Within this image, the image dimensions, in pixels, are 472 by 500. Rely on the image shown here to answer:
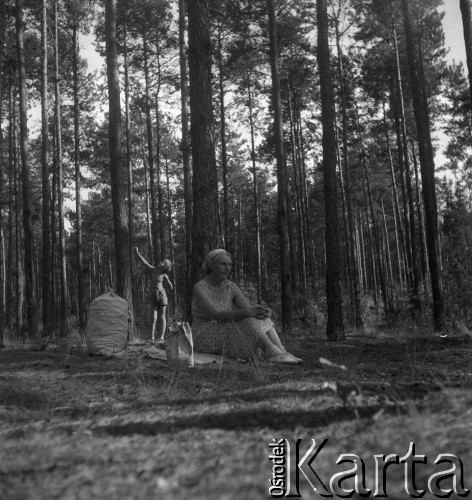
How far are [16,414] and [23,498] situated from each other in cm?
138

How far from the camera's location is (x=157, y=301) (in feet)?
37.1

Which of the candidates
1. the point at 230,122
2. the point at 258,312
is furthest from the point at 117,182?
the point at 230,122

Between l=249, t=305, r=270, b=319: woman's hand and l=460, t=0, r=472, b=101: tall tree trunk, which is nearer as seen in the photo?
l=249, t=305, r=270, b=319: woman's hand

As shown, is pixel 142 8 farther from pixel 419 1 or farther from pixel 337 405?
pixel 337 405

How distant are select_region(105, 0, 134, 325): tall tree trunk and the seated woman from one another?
4.78 meters

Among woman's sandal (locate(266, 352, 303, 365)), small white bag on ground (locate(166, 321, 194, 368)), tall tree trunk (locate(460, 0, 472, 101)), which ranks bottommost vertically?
woman's sandal (locate(266, 352, 303, 365))

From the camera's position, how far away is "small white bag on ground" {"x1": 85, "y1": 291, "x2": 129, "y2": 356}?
6465 millimetres

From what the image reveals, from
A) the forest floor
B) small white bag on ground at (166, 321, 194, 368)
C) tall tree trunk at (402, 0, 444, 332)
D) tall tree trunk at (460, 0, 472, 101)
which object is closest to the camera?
the forest floor

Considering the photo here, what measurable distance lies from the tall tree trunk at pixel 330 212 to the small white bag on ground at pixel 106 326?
13.6 ft

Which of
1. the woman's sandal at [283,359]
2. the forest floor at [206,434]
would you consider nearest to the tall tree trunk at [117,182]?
the woman's sandal at [283,359]

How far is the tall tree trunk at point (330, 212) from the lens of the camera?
30.5 feet

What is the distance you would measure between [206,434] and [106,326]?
4717 mm

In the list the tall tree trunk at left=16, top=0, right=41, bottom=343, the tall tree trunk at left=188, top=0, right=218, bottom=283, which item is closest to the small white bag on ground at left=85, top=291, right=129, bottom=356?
the tall tree trunk at left=188, top=0, right=218, bottom=283

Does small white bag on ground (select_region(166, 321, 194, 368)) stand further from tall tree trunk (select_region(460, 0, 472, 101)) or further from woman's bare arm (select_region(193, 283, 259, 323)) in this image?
tall tree trunk (select_region(460, 0, 472, 101))
